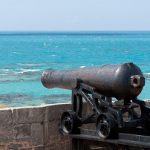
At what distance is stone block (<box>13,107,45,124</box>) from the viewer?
16.0 feet

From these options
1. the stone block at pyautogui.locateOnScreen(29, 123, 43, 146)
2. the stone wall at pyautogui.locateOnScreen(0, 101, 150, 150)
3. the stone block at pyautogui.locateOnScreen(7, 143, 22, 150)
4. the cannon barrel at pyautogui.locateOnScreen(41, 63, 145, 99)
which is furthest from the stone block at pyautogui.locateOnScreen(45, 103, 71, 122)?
the stone block at pyautogui.locateOnScreen(7, 143, 22, 150)

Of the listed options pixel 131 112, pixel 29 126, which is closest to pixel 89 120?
pixel 131 112

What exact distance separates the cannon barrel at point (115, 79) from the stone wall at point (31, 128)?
60cm

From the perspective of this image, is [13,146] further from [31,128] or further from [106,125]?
[106,125]

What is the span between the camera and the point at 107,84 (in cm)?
436

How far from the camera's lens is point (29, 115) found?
4969 mm

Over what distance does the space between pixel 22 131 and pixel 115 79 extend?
1687 mm

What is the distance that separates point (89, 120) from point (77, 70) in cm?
78

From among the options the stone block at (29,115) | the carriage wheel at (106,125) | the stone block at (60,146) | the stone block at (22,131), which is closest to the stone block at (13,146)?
the stone block at (22,131)

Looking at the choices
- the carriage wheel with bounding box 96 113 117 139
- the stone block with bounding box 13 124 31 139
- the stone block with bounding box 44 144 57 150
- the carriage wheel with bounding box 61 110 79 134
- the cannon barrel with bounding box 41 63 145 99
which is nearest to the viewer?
the carriage wheel with bounding box 96 113 117 139

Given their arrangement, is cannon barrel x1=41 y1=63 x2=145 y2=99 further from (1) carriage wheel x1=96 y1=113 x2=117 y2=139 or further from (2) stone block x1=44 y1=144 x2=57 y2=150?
(2) stone block x1=44 y1=144 x2=57 y2=150

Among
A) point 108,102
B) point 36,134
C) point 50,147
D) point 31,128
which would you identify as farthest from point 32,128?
point 108,102

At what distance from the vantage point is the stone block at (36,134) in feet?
16.5

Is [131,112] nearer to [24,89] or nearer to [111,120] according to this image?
[111,120]
